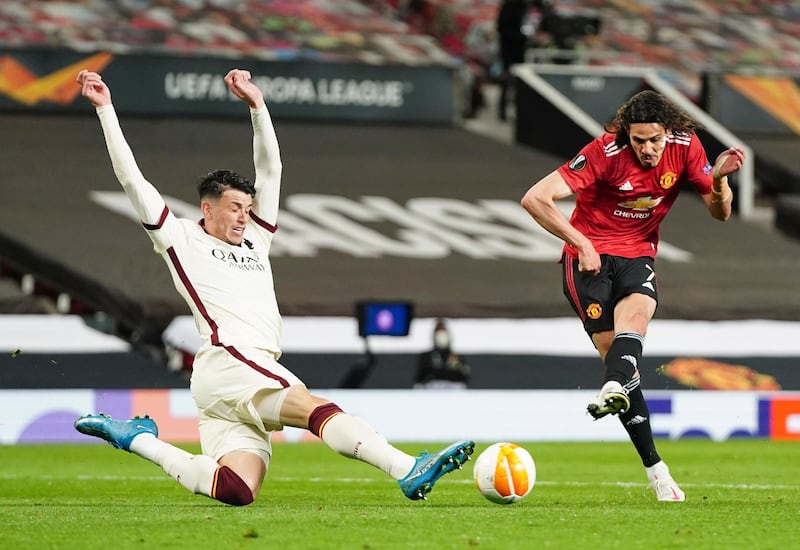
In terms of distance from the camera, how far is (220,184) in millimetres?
7035

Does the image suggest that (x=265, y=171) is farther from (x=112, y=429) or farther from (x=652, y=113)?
(x=652, y=113)

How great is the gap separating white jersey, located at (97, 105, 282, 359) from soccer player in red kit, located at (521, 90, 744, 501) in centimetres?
136

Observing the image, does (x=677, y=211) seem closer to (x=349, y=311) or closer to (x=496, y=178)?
(x=496, y=178)

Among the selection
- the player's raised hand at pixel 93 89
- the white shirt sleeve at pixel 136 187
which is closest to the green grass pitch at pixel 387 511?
the white shirt sleeve at pixel 136 187

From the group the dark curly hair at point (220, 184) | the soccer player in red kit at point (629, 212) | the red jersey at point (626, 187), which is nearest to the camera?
the dark curly hair at point (220, 184)

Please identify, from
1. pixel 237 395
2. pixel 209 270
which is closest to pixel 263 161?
pixel 209 270

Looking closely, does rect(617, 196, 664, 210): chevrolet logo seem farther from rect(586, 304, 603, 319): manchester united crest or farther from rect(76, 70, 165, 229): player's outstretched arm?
rect(76, 70, 165, 229): player's outstretched arm

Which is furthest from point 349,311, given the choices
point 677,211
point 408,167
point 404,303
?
point 677,211

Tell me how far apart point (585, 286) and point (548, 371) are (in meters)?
7.95

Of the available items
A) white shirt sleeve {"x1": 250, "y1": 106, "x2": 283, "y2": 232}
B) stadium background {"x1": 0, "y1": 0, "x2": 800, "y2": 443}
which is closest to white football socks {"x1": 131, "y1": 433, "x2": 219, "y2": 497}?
white shirt sleeve {"x1": 250, "y1": 106, "x2": 283, "y2": 232}

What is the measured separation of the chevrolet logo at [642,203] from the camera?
777 cm

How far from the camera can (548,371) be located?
615 inches

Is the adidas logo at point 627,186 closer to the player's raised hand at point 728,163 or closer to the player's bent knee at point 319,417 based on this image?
the player's raised hand at point 728,163

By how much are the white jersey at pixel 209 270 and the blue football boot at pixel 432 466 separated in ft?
3.21
